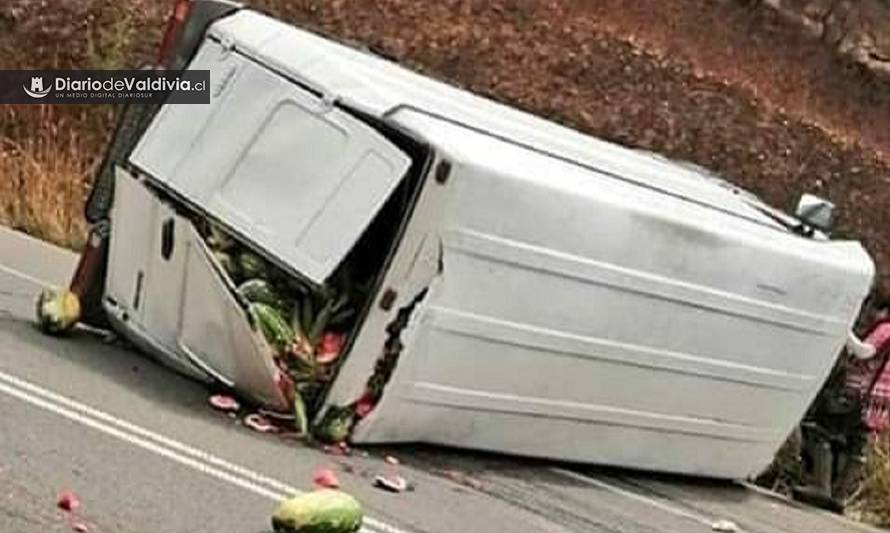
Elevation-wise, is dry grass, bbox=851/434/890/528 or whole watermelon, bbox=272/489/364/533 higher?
whole watermelon, bbox=272/489/364/533

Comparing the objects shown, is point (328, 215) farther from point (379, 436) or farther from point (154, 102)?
point (154, 102)

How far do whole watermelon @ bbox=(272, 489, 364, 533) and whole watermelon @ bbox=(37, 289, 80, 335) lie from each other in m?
2.98

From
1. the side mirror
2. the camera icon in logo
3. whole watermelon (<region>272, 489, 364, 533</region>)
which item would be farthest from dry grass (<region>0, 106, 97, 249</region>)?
whole watermelon (<region>272, 489, 364, 533</region>)

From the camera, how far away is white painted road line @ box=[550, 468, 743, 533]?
8.89 meters

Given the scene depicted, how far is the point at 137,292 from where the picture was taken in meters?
8.88

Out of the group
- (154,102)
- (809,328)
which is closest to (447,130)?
(154,102)

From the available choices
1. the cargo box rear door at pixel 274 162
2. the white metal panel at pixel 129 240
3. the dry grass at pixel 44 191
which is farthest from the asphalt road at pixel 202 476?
the dry grass at pixel 44 191

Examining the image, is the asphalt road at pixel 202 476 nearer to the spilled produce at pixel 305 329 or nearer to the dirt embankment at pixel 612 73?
the spilled produce at pixel 305 329

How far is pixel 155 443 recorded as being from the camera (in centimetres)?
751

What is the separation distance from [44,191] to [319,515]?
27.6 feet

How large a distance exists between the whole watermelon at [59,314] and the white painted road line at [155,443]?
114 centimetres

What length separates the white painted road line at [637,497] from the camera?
8.89 m

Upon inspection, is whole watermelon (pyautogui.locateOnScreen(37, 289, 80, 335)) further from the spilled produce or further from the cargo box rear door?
the spilled produce

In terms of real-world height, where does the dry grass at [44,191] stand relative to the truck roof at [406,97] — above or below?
below
